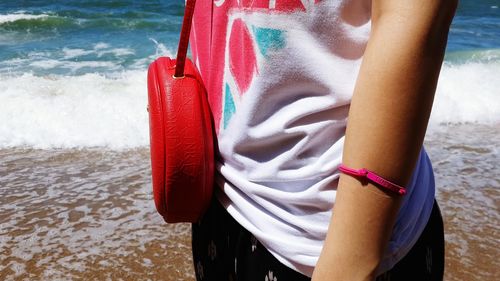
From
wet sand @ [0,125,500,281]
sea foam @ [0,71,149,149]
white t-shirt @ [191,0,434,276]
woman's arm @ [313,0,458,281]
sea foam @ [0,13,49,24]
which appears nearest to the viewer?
woman's arm @ [313,0,458,281]

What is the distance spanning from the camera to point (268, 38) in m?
0.60

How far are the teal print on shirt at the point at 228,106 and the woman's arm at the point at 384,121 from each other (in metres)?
0.20

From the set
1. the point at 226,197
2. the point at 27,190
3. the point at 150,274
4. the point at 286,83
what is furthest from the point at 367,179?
the point at 27,190

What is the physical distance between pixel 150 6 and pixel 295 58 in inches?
535

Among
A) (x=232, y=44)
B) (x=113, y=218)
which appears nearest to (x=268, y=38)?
(x=232, y=44)

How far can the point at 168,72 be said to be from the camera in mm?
713

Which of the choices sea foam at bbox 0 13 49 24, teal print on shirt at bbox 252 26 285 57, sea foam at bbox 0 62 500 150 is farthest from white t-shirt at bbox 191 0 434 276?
sea foam at bbox 0 13 49 24

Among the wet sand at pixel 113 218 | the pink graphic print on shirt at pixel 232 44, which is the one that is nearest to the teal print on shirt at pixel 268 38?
the pink graphic print on shirt at pixel 232 44

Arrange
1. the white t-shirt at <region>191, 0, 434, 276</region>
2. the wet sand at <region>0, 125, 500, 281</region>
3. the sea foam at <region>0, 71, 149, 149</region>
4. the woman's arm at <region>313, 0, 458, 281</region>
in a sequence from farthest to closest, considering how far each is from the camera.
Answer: the sea foam at <region>0, 71, 149, 149</region>
the wet sand at <region>0, 125, 500, 281</region>
the white t-shirt at <region>191, 0, 434, 276</region>
the woman's arm at <region>313, 0, 458, 281</region>

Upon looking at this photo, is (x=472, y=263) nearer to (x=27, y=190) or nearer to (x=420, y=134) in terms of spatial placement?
(x=420, y=134)

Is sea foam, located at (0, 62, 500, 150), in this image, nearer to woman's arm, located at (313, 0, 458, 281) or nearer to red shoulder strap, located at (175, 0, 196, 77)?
red shoulder strap, located at (175, 0, 196, 77)

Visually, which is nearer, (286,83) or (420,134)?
(420,134)

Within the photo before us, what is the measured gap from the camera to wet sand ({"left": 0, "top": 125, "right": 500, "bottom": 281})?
2355 millimetres

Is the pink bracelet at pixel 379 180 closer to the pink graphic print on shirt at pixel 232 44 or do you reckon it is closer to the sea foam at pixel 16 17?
the pink graphic print on shirt at pixel 232 44
